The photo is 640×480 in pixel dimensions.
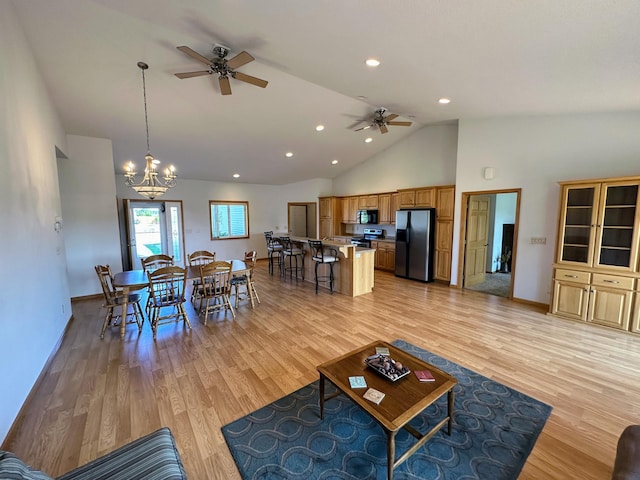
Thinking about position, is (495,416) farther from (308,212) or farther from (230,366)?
(308,212)

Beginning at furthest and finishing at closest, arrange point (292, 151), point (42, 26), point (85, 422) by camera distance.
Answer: point (292, 151)
point (42, 26)
point (85, 422)

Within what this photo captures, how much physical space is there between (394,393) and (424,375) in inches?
12.3

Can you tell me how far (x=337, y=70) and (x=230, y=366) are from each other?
361 cm

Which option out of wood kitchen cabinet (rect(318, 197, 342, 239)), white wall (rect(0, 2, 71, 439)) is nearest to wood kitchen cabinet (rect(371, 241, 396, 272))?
wood kitchen cabinet (rect(318, 197, 342, 239))

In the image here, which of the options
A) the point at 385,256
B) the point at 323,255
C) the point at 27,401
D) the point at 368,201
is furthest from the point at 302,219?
the point at 27,401

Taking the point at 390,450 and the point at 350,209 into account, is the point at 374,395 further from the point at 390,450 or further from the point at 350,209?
the point at 350,209

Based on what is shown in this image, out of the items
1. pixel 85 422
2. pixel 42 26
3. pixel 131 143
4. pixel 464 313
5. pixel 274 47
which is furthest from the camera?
pixel 131 143

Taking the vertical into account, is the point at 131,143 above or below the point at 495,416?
above

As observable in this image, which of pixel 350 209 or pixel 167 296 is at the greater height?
pixel 350 209

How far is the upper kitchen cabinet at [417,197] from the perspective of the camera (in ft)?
20.3

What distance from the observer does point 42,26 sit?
269 centimetres

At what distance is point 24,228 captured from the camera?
2525mm

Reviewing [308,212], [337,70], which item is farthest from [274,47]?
[308,212]

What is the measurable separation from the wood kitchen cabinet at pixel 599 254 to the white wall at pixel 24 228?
20.6 feet
